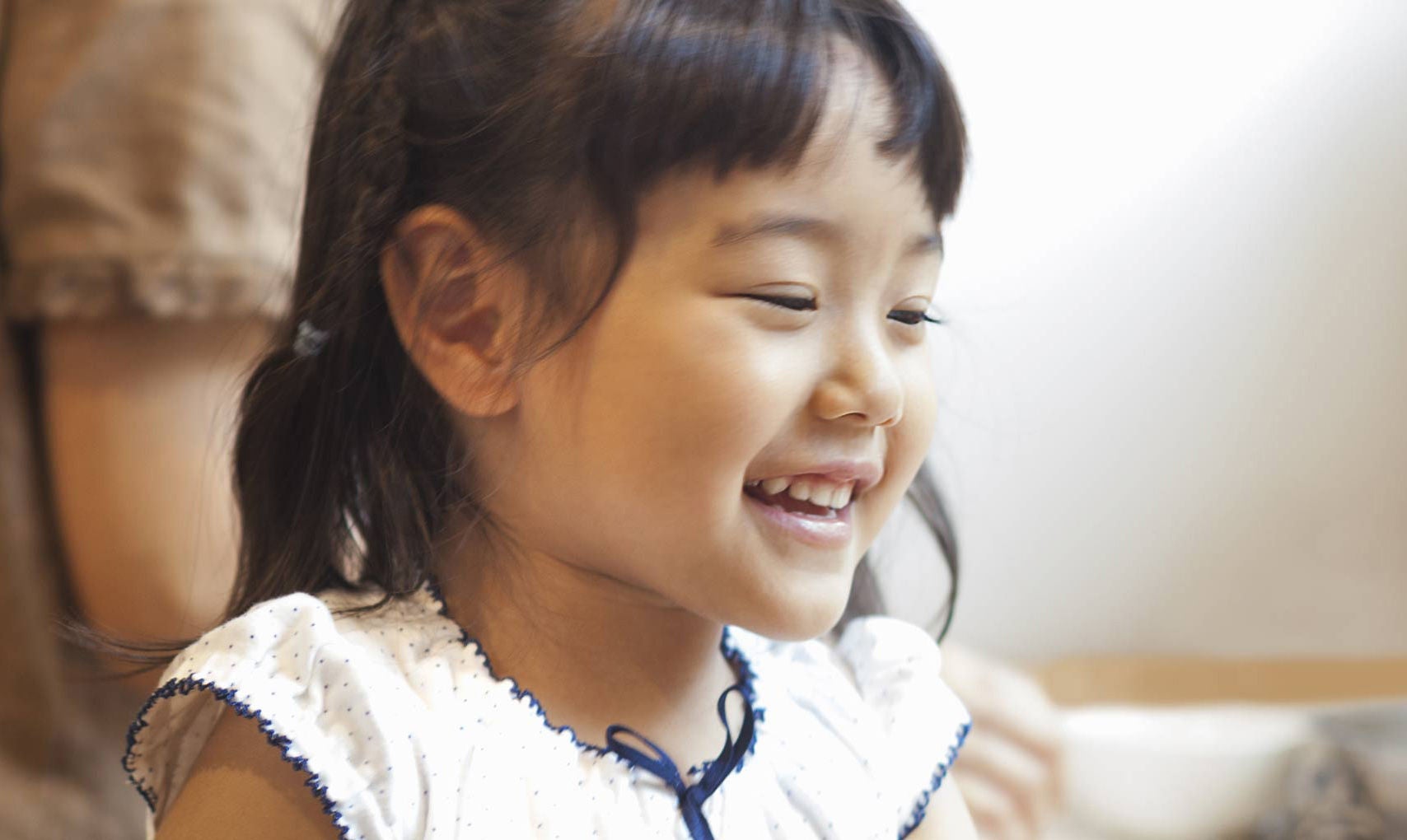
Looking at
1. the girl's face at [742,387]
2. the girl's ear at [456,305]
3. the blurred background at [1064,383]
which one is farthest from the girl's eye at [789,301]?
the blurred background at [1064,383]

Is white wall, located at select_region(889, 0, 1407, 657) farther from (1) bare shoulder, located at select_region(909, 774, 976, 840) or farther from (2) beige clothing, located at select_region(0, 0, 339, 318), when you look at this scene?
(2) beige clothing, located at select_region(0, 0, 339, 318)

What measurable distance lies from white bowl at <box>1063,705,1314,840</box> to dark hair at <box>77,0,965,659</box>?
601 millimetres

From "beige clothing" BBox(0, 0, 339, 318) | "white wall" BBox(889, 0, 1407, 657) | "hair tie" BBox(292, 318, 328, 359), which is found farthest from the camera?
"white wall" BBox(889, 0, 1407, 657)

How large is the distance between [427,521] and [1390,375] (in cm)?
77

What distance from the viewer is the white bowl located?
1.02 metres

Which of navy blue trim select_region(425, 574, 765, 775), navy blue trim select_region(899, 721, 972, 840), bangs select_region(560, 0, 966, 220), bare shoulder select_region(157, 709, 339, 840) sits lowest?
bare shoulder select_region(157, 709, 339, 840)

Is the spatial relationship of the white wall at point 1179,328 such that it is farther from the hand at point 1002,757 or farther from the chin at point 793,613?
the chin at point 793,613

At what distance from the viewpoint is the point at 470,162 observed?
0.57 metres

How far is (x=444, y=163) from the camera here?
58 centimetres

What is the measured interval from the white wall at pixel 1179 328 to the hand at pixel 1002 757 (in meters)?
0.18

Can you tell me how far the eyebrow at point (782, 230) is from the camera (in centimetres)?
53

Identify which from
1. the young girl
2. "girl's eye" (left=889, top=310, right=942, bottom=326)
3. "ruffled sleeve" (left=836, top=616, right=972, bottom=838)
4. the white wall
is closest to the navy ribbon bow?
the young girl

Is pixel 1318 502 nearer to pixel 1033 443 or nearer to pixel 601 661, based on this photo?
pixel 1033 443

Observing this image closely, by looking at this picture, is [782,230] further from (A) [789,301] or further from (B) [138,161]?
(B) [138,161]
